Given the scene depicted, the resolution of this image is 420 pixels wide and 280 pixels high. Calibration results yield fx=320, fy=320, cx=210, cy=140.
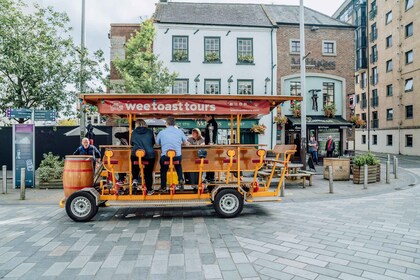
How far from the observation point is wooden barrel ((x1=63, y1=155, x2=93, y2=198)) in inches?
285

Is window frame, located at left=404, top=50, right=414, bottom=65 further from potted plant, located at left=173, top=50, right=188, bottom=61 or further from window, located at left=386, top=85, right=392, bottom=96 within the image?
potted plant, located at left=173, top=50, right=188, bottom=61

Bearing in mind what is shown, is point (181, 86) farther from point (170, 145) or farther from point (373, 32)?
point (373, 32)

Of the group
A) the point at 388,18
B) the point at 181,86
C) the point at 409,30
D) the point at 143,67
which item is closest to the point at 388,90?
the point at 409,30

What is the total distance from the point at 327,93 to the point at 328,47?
11.5ft

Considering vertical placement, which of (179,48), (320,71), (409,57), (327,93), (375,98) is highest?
(409,57)

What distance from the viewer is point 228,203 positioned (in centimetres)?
723

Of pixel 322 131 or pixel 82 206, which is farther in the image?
pixel 322 131

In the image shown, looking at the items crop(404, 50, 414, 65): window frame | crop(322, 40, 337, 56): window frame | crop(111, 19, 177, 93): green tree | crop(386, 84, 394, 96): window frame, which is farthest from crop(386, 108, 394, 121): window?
crop(111, 19, 177, 93): green tree

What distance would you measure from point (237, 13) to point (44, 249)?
23671 mm

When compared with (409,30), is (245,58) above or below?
below

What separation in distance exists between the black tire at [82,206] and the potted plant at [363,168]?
10.00 m

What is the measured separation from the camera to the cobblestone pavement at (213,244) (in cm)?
429

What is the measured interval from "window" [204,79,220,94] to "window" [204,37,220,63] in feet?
4.89

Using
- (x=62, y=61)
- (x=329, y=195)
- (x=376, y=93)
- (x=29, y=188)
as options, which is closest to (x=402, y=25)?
(x=376, y=93)
